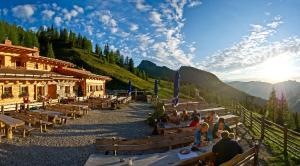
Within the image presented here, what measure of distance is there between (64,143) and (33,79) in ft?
48.3

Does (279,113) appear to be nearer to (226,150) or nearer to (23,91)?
(23,91)

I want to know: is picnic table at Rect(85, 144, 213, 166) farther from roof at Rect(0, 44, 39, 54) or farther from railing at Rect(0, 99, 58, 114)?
roof at Rect(0, 44, 39, 54)

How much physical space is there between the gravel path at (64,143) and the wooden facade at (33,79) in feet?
27.0

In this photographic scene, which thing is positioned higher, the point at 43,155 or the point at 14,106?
the point at 14,106

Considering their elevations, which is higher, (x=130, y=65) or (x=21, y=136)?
(x=130, y=65)

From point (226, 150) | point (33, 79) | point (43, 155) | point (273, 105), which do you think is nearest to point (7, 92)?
point (33, 79)

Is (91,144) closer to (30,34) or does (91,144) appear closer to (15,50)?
(15,50)

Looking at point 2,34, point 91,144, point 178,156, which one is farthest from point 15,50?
point 2,34

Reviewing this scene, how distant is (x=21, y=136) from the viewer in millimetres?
14109

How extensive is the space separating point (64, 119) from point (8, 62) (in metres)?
15.3

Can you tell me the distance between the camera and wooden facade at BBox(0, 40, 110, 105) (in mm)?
23500

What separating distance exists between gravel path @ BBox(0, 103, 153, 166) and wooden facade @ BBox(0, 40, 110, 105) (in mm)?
8222

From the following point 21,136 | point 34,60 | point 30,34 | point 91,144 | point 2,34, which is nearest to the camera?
point 91,144

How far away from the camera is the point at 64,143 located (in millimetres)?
12891
